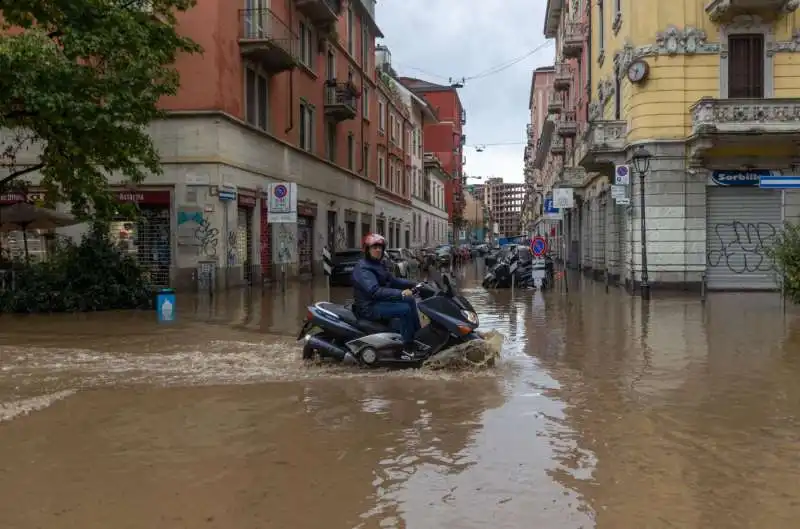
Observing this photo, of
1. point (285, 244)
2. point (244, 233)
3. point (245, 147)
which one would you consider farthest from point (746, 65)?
point (285, 244)

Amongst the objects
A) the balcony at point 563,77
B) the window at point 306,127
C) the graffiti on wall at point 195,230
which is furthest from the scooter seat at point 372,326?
the balcony at point 563,77

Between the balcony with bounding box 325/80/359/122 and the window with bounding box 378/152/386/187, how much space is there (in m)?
12.6

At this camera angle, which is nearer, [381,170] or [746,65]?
[746,65]

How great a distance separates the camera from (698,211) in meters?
22.9

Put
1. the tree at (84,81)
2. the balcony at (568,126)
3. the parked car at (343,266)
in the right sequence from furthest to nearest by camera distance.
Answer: the balcony at (568,126), the parked car at (343,266), the tree at (84,81)

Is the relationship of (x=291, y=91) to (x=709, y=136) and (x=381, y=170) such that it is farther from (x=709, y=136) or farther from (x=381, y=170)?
(x=381, y=170)

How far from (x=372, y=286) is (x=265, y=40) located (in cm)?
1904

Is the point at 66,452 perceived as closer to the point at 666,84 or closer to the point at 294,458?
the point at 294,458

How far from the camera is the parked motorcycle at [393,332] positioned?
8555 mm

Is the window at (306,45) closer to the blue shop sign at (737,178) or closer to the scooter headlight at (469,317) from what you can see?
the blue shop sign at (737,178)

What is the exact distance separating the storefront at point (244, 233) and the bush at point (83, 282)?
7921 mm

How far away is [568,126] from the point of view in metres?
43.8

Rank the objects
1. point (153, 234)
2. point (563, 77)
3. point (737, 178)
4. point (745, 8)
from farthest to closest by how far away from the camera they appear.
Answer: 1. point (563, 77)
2. point (153, 234)
3. point (737, 178)
4. point (745, 8)

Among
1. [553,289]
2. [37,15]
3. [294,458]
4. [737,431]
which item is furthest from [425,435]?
[553,289]
